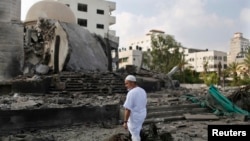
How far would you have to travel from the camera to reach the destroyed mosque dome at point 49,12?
29500 mm

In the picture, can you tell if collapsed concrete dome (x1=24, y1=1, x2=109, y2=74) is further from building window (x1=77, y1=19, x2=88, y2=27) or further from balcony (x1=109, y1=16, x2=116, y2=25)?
balcony (x1=109, y1=16, x2=116, y2=25)

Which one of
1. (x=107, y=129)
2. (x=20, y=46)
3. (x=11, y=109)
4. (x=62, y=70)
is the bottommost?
(x=107, y=129)

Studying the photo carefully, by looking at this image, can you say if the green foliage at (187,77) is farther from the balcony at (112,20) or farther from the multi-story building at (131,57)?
the balcony at (112,20)

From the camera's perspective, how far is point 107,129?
9688mm

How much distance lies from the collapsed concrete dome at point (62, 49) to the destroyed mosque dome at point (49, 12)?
4666 mm

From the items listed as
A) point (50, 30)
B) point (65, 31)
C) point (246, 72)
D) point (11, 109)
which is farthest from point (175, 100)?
point (246, 72)

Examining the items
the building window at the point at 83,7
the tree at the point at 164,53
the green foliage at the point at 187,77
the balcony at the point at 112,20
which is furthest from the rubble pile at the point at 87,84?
the balcony at the point at 112,20

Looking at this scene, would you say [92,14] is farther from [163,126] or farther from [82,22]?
[163,126]

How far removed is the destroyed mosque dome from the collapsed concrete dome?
467 centimetres

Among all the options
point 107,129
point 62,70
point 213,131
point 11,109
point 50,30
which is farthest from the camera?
point 50,30

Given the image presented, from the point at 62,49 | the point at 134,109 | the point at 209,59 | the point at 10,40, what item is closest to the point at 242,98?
the point at 134,109

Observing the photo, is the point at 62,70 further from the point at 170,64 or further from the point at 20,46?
the point at 170,64

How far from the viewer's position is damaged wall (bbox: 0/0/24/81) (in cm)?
1938

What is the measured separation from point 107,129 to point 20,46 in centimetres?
1260
